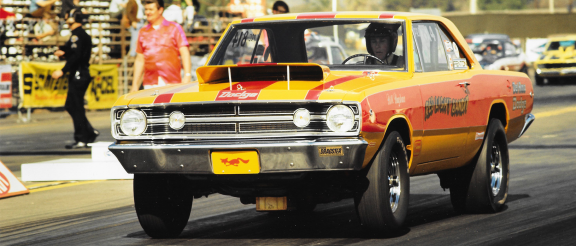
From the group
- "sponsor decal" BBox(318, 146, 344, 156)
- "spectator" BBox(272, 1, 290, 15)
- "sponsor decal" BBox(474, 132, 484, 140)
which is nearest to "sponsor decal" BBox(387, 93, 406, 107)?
"sponsor decal" BBox(318, 146, 344, 156)

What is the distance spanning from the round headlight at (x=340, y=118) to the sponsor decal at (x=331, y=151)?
0.14 m

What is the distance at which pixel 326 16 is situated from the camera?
7.00 m

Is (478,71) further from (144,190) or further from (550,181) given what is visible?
(144,190)

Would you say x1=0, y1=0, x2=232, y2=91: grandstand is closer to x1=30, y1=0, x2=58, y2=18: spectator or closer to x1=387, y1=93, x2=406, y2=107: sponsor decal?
x1=30, y1=0, x2=58, y2=18: spectator

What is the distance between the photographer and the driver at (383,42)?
A: 267 inches

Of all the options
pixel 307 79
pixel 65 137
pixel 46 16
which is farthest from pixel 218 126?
pixel 46 16

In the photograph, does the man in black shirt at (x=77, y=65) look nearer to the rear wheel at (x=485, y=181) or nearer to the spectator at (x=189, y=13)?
the rear wheel at (x=485, y=181)

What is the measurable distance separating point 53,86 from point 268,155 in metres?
16.7

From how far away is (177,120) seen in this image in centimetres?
576

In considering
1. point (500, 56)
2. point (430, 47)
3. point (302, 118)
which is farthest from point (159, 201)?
point (500, 56)

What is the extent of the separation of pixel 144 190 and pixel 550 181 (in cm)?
469

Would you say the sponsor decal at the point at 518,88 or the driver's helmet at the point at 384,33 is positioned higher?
the driver's helmet at the point at 384,33

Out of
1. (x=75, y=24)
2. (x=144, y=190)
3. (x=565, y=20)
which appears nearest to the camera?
(x=144, y=190)

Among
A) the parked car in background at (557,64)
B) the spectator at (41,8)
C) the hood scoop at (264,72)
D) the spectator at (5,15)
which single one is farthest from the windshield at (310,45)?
the parked car in background at (557,64)
